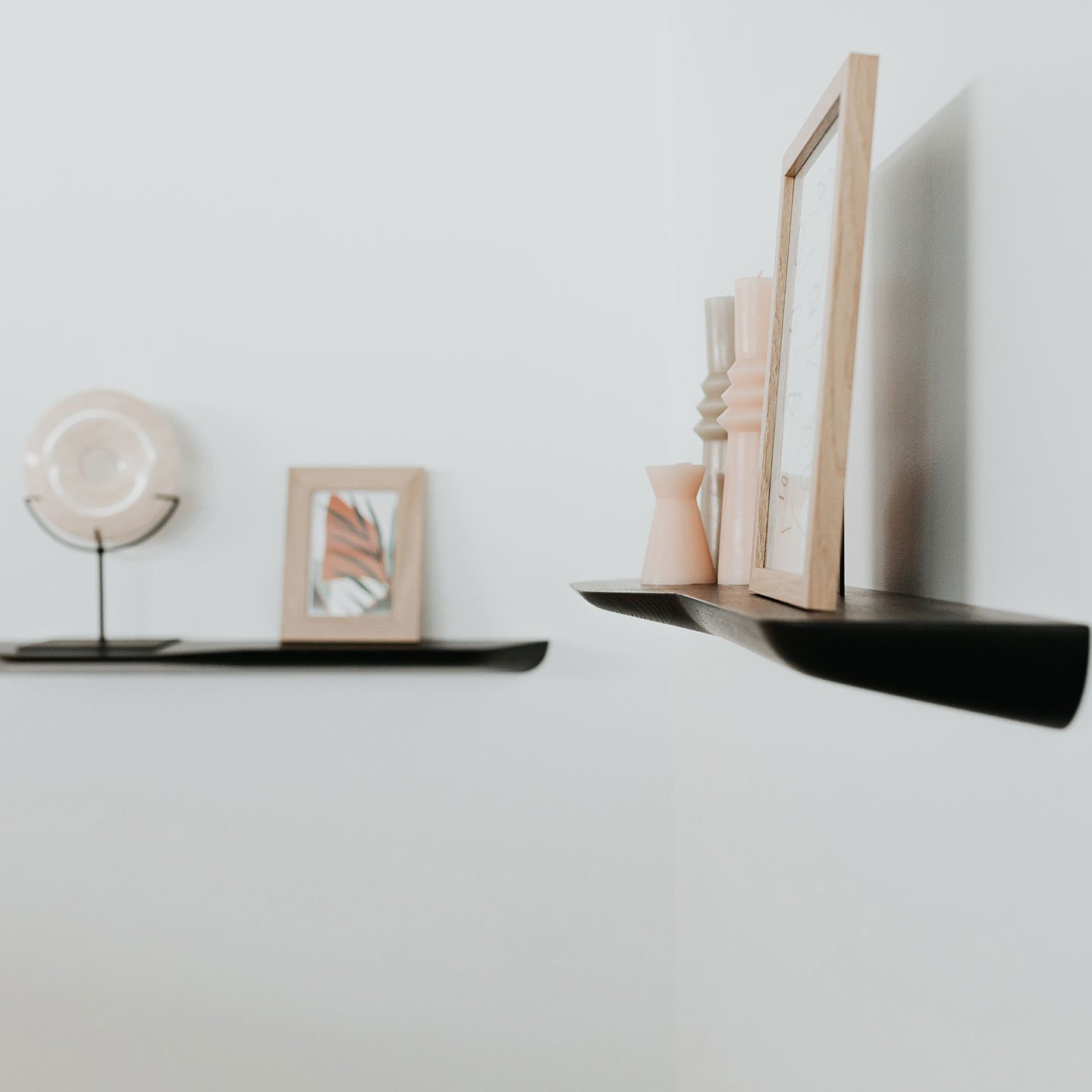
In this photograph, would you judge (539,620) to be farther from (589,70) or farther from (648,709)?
(589,70)

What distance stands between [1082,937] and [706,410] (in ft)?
1.90

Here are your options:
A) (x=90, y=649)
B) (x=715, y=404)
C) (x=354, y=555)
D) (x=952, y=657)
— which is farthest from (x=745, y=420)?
(x=90, y=649)

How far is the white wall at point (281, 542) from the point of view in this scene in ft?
5.43

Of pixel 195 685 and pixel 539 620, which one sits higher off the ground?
pixel 539 620

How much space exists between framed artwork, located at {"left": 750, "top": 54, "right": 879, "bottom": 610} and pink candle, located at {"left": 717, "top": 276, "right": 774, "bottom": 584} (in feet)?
0.26

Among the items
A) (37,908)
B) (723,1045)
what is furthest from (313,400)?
(723,1045)

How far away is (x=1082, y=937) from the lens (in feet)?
1.59

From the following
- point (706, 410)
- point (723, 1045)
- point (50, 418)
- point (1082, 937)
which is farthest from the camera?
point (50, 418)

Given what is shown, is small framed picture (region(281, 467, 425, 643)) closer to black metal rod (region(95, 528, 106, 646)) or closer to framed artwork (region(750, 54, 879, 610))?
black metal rod (region(95, 528, 106, 646))

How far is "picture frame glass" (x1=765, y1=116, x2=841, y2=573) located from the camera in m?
0.62

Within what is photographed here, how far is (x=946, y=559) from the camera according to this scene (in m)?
0.61

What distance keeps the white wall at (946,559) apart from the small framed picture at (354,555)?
2.31ft

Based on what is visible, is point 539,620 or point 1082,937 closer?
point 1082,937

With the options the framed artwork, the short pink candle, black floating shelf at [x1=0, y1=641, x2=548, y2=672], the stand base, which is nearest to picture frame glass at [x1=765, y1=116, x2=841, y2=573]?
the framed artwork
